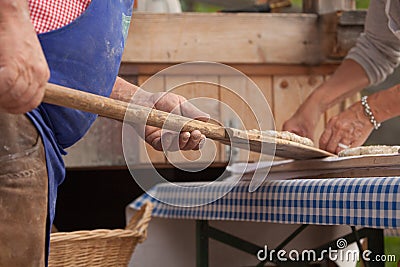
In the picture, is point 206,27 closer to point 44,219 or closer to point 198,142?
point 198,142

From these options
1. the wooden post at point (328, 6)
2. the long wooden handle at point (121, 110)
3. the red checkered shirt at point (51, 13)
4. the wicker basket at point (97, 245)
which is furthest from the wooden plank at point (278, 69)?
the red checkered shirt at point (51, 13)

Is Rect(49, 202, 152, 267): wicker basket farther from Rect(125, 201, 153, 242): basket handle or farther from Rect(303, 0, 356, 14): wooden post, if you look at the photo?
Rect(303, 0, 356, 14): wooden post

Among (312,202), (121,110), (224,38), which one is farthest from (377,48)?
(121,110)

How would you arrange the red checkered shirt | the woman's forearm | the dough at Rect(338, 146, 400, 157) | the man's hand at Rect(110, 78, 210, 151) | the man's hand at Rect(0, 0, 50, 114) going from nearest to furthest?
the man's hand at Rect(0, 0, 50, 114) < the red checkered shirt < the man's hand at Rect(110, 78, 210, 151) < the dough at Rect(338, 146, 400, 157) < the woman's forearm

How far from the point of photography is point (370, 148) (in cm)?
176

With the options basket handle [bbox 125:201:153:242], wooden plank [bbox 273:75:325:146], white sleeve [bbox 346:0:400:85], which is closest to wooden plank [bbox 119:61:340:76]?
wooden plank [bbox 273:75:325:146]

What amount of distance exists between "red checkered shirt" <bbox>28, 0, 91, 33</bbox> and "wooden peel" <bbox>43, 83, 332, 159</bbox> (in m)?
0.15

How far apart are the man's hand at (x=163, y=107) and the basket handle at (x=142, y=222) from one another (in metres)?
0.94

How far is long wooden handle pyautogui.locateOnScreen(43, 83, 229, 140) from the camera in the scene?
0.97 metres

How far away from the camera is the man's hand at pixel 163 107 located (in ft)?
4.53

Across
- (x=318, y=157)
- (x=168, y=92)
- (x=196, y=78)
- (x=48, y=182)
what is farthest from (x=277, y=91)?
(x=48, y=182)

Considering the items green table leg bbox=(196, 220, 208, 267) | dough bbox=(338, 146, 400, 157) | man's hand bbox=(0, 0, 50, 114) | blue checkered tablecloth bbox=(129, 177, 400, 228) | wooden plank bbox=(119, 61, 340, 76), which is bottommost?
green table leg bbox=(196, 220, 208, 267)

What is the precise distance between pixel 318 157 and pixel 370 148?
16cm

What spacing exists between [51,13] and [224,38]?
200cm
